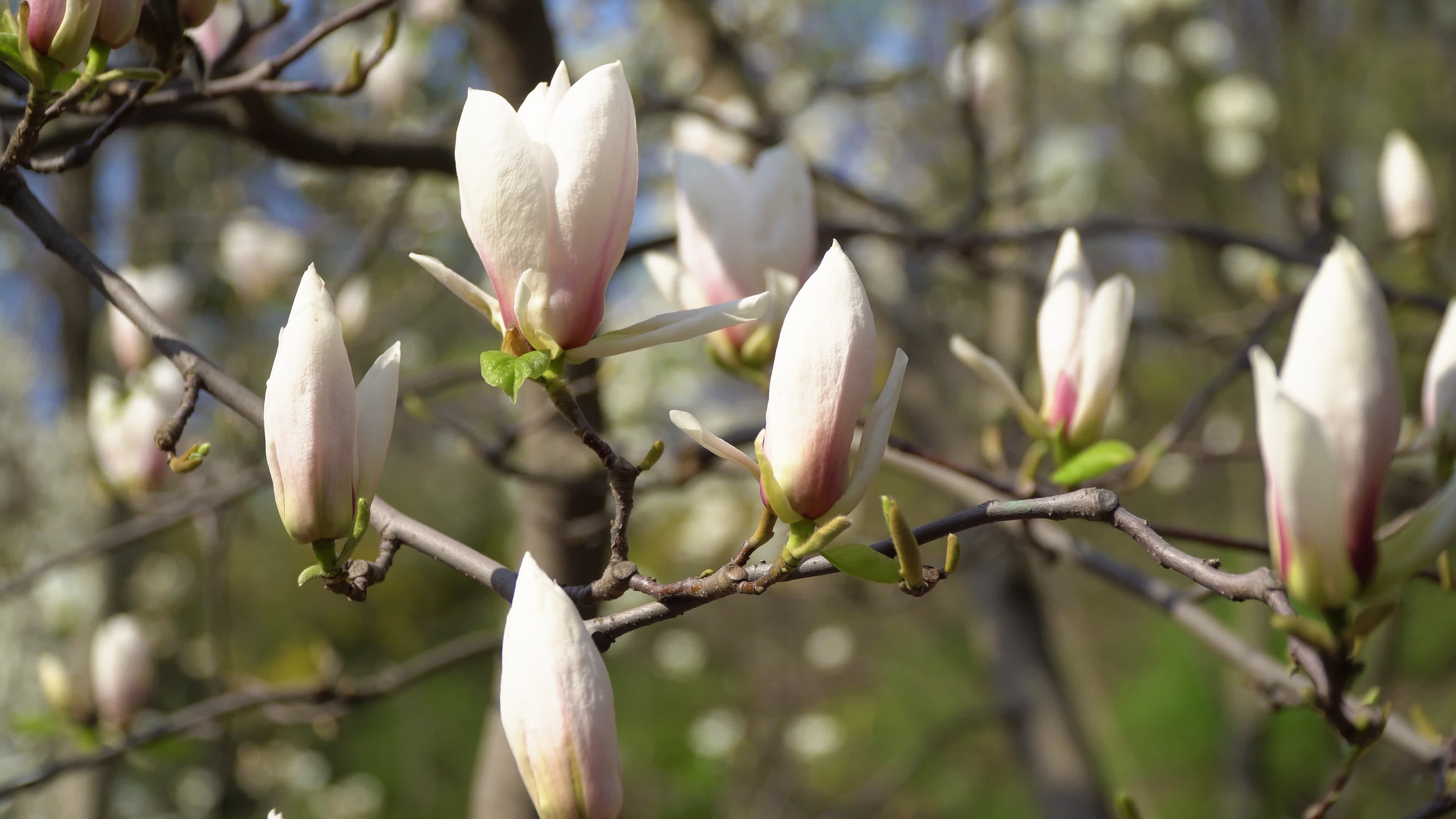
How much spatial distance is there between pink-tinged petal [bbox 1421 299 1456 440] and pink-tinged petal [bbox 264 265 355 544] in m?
0.66

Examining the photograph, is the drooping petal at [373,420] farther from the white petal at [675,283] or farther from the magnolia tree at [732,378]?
the white petal at [675,283]

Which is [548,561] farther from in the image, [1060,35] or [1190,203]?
[1060,35]

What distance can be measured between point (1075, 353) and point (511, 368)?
0.49 metres

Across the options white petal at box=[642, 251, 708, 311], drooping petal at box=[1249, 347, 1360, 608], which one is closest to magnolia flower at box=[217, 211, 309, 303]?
white petal at box=[642, 251, 708, 311]

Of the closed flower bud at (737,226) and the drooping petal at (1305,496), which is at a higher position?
the drooping petal at (1305,496)

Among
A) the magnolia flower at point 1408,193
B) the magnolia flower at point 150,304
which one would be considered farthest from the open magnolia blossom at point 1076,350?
the magnolia flower at point 150,304

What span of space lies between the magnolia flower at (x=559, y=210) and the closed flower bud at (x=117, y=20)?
0.27m

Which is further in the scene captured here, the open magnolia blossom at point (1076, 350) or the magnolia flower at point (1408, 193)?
the magnolia flower at point (1408, 193)

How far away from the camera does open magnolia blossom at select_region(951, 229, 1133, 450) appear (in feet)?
2.63

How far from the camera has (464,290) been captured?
58 cm

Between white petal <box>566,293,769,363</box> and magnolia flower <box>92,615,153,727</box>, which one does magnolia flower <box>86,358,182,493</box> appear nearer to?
magnolia flower <box>92,615,153,727</box>

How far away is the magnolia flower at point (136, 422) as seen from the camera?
1.32 m

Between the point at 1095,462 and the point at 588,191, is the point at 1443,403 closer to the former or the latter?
the point at 1095,462

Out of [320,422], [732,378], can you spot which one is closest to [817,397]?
[320,422]
